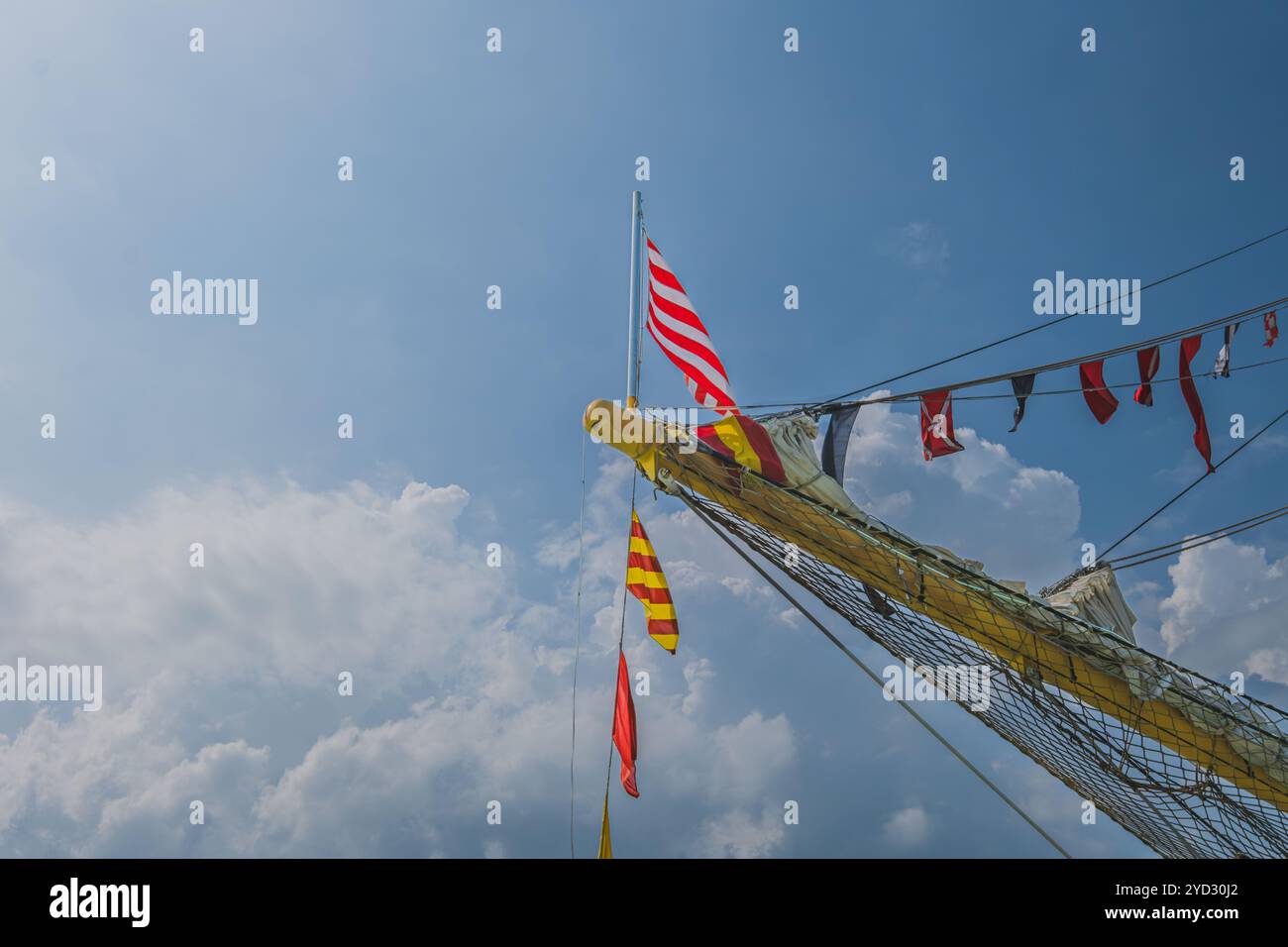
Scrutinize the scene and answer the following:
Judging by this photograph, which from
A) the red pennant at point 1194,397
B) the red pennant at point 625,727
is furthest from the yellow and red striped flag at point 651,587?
the red pennant at point 1194,397

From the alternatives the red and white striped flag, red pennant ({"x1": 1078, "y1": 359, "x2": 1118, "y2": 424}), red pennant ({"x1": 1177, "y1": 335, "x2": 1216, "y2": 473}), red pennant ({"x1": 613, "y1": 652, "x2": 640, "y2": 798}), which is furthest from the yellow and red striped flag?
red pennant ({"x1": 1177, "y1": 335, "x2": 1216, "y2": 473})

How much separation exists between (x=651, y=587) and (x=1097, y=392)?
6.82 m

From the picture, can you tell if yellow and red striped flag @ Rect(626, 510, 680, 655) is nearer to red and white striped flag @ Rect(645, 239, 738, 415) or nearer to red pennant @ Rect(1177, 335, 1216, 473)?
red and white striped flag @ Rect(645, 239, 738, 415)

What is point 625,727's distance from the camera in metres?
8.78

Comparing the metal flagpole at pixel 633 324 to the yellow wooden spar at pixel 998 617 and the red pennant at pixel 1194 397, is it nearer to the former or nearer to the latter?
the yellow wooden spar at pixel 998 617

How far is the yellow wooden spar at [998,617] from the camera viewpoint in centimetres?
796

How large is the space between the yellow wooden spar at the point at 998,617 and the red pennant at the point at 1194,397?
433cm

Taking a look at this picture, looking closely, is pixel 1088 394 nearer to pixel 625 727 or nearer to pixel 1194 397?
pixel 1194 397

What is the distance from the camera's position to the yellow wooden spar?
7957 millimetres

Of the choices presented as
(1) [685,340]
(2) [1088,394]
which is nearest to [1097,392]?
(2) [1088,394]

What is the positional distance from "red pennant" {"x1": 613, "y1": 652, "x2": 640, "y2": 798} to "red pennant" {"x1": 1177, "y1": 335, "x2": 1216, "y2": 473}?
8431mm

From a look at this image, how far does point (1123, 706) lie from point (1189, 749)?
1.11m
